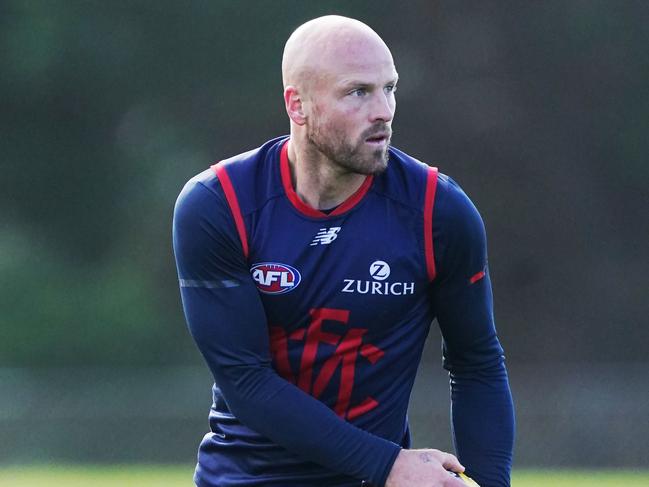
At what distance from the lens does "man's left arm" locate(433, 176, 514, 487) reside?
11.3ft

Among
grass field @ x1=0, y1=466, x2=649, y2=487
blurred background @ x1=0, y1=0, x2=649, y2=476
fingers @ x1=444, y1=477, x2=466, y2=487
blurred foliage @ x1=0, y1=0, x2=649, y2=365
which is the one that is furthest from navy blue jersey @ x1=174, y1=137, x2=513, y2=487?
blurred foliage @ x1=0, y1=0, x2=649, y2=365

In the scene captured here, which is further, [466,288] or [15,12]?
[15,12]

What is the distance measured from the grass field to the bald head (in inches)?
215

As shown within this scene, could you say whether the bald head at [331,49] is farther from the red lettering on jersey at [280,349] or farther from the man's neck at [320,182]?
the red lettering on jersey at [280,349]

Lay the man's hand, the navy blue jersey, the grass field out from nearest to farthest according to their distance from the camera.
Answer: the man's hand, the navy blue jersey, the grass field

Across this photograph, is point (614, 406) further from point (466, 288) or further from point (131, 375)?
point (466, 288)

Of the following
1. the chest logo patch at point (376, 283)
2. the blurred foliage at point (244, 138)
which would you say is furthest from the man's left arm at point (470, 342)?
the blurred foliage at point (244, 138)

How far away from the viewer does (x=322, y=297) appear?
11.4ft

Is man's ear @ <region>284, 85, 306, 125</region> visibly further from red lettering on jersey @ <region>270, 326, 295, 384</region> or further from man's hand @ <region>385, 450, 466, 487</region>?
man's hand @ <region>385, 450, 466, 487</region>

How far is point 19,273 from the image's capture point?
38.8 feet

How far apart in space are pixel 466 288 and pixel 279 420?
607 mm

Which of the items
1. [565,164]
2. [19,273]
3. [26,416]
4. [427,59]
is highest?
[427,59]

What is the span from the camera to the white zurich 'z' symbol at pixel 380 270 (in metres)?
3.47

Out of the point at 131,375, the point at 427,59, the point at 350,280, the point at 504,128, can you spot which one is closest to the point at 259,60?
the point at 427,59
